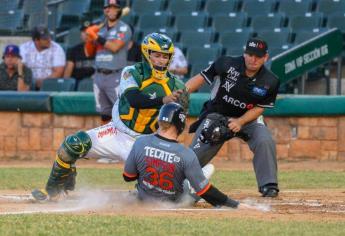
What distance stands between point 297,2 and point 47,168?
5.89 m

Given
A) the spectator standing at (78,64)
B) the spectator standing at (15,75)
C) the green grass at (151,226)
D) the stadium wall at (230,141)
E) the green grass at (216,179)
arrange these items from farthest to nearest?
the spectator standing at (78,64)
the spectator standing at (15,75)
the stadium wall at (230,141)
the green grass at (216,179)
the green grass at (151,226)

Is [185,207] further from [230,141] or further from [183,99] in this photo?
[230,141]

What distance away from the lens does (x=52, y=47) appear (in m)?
16.0

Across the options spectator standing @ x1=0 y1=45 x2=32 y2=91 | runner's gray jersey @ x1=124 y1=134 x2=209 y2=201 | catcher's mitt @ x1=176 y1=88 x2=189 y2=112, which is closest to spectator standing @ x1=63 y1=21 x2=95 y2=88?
spectator standing @ x1=0 y1=45 x2=32 y2=91

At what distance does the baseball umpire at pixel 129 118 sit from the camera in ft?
28.7

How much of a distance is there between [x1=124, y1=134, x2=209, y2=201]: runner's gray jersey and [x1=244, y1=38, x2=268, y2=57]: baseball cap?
1.80 metres

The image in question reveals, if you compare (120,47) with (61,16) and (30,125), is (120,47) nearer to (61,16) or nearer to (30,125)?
(30,125)

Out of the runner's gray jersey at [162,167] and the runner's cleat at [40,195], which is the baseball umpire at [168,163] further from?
the runner's cleat at [40,195]

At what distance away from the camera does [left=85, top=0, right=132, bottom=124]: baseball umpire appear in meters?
14.5

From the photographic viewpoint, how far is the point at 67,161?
8.80 meters

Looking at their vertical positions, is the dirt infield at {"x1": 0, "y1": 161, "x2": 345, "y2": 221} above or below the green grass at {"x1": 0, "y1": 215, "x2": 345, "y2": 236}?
below

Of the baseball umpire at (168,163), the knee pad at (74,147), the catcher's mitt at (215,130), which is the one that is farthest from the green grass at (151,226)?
the catcher's mitt at (215,130)

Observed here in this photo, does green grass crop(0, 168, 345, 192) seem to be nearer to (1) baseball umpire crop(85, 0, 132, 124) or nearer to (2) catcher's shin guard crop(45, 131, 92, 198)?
(1) baseball umpire crop(85, 0, 132, 124)

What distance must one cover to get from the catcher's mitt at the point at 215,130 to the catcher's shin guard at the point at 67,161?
55.4 inches
